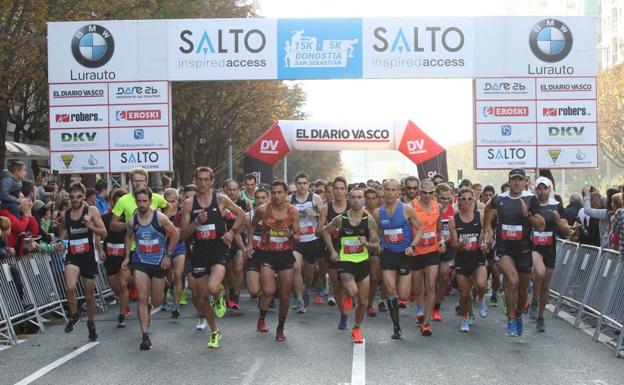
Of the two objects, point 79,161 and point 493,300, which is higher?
point 79,161

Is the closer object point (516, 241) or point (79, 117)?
point (516, 241)

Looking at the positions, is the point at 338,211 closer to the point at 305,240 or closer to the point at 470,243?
the point at 470,243

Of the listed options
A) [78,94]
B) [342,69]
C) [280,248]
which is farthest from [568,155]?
[78,94]

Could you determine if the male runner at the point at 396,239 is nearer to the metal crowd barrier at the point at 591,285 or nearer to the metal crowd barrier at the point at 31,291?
the metal crowd barrier at the point at 591,285

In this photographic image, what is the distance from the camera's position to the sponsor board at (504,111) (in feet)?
60.1

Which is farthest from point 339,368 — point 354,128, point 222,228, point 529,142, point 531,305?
point 354,128

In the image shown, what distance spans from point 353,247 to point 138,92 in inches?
343

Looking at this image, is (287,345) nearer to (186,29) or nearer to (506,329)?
(506,329)

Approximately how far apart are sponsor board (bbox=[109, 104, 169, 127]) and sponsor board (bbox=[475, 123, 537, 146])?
18.9ft

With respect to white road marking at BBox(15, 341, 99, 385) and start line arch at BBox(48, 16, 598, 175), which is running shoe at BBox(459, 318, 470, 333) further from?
start line arch at BBox(48, 16, 598, 175)

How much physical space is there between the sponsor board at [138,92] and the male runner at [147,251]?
8006 millimetres

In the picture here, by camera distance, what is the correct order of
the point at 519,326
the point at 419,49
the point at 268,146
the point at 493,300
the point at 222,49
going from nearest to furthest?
the point at 519,326
the point at 493,300
the point at 419,49
the point at 222,49
the point at 268,146

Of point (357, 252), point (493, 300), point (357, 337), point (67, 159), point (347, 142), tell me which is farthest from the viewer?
point (347, 142)

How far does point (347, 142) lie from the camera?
985 inches
